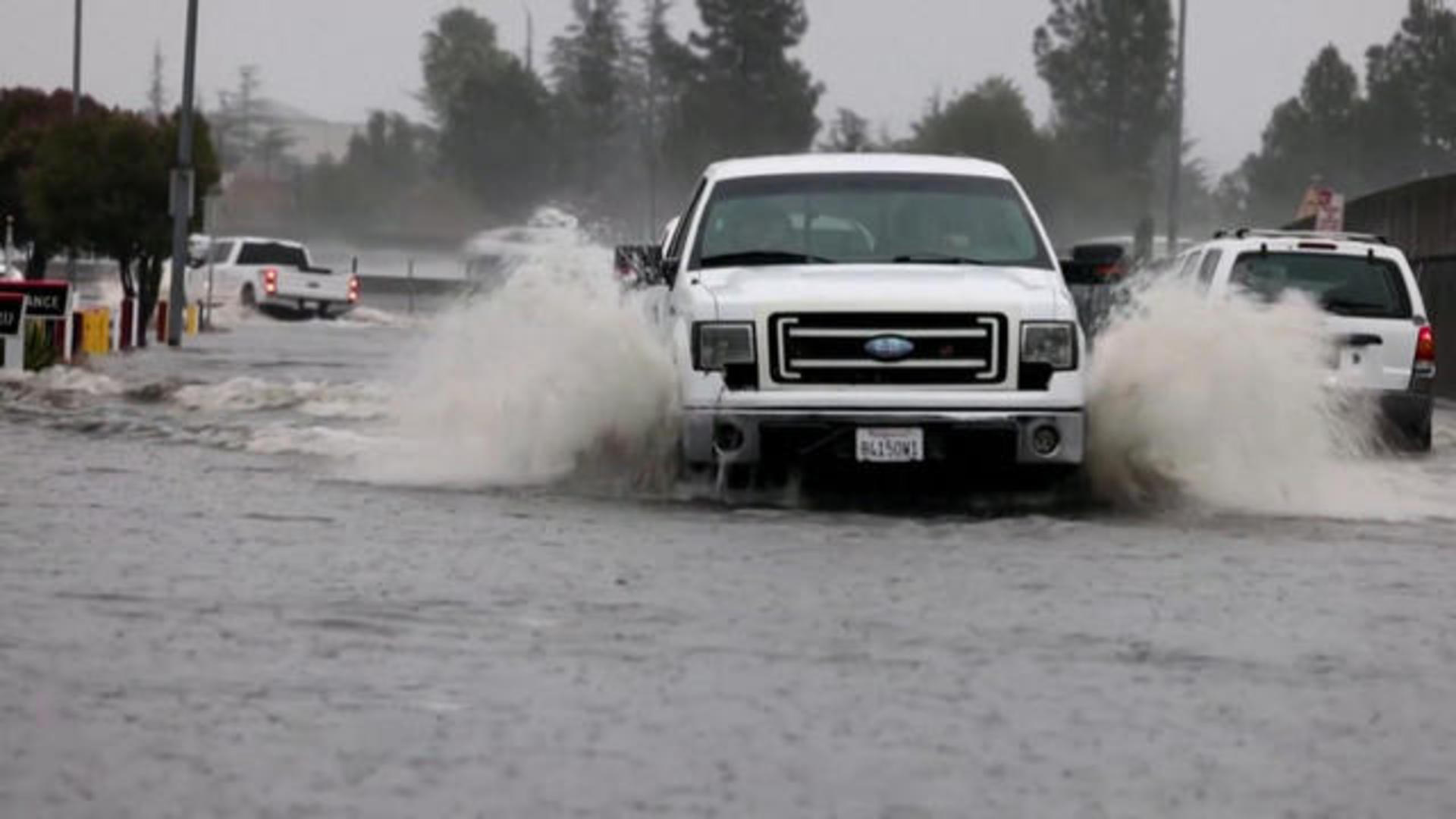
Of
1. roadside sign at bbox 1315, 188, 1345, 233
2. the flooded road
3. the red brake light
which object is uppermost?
roadside sign at bbox 1315, 188, 1345, 233

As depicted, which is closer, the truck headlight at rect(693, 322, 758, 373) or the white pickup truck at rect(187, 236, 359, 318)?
the truck headlight at rect(693, 322, 758, 373)

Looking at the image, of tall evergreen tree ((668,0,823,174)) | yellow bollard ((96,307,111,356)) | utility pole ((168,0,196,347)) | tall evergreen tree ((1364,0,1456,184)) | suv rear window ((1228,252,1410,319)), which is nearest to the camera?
suv rear window ((1228,252,1410,319))

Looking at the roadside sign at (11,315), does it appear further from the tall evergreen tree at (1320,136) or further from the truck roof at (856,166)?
the tall evergreen tree at (1320,136)

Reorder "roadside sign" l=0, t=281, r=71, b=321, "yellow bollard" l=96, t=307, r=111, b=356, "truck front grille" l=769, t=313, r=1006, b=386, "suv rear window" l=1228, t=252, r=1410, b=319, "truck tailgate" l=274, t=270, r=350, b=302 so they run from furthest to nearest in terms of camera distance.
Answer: "truck tailgate" l=274, t=270, r=350, b=302, "yellow bollard" l=96, t=307, r=111, b=356, "roadside sign" l=0, t=281, r=71, b=321, "suv rear window" l=1228, t=252, r=1410, b=319, "truck front grille" l=769, t=313, r=1006, b=386

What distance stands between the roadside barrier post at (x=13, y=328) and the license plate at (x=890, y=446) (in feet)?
47.4

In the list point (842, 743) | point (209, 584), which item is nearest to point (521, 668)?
point (842, 743)

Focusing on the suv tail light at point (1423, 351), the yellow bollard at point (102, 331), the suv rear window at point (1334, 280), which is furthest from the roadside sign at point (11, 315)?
the suv tail light at point (1423, 351)

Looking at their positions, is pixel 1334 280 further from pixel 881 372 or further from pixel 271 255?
pixel 271 255

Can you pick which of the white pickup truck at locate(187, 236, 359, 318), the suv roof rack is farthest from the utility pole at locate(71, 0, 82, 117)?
the suv roof rack

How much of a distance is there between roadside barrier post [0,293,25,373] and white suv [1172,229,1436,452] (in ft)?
36.0

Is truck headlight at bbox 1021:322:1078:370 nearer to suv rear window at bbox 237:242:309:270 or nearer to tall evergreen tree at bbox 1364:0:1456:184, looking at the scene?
suv rear window at bbox 237:242:309:270

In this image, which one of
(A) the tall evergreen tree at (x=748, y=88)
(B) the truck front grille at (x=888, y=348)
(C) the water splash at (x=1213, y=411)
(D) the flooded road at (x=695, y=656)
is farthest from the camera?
(A) the tall evergreen tree at (x=748, y=88)

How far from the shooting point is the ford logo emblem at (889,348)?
13.4 m

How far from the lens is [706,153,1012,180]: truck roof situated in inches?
600
